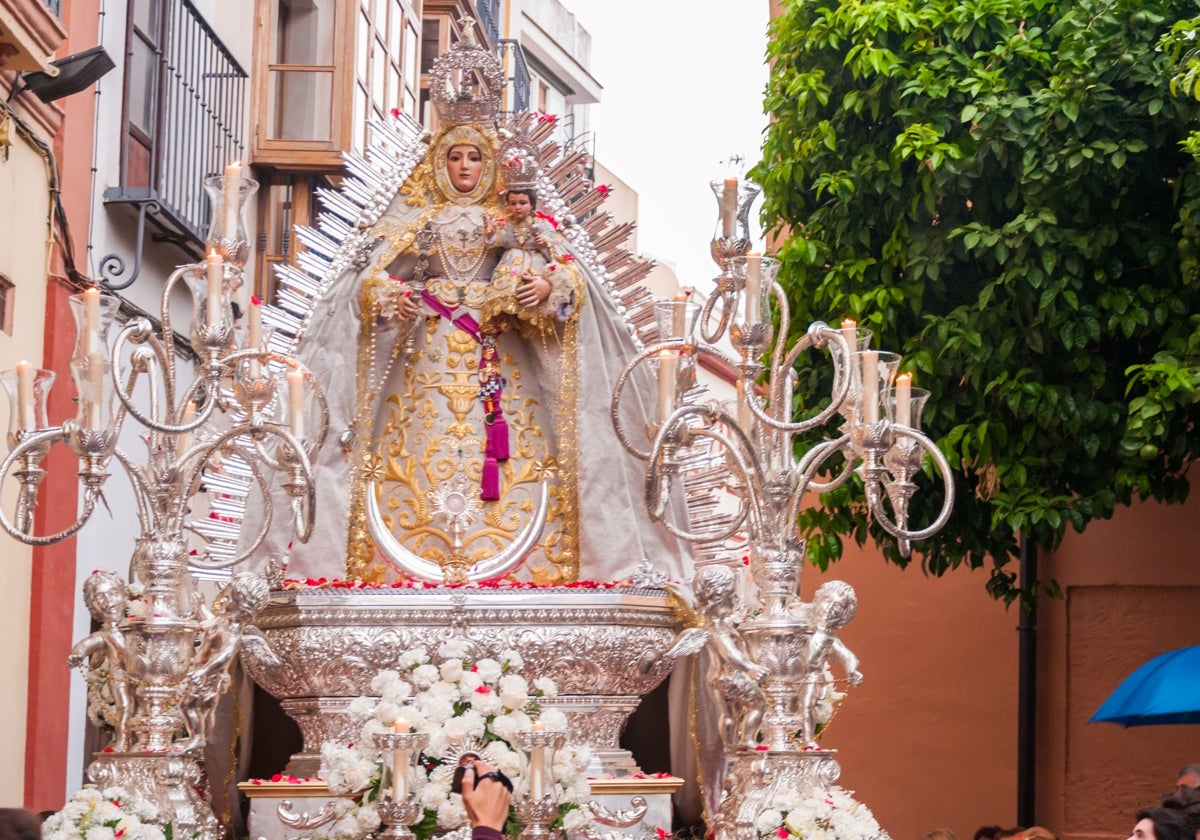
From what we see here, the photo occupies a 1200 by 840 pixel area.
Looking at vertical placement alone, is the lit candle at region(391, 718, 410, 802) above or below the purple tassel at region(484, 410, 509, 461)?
below


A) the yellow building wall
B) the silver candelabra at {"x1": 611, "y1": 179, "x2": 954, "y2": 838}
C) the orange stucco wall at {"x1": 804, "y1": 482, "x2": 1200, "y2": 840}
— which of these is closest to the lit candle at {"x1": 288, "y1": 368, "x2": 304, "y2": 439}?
the silver candelabra at {"x1": 611, "y1": 179, "x2": 954, "y2": 838}

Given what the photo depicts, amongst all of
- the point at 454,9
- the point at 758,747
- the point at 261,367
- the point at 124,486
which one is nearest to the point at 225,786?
the point at 261,367

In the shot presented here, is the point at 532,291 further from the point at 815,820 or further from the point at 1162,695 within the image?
the point at 1162,695

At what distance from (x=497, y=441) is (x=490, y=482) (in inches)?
6.7

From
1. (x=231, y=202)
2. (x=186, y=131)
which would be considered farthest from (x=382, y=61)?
(x=231, y=202)

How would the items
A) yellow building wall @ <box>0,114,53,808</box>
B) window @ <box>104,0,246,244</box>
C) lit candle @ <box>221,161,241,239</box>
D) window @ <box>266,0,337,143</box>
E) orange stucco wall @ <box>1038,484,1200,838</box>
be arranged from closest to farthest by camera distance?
lit candle @ <box>221,161,241,239</box> → yellow building wall @ <box>0,114,53,808</box> → window @ <box>104,0,246,244</box> → orange stucco wall @ <box>1038,484,1200,838</box> → window @ <box>266,0,337,143</box>

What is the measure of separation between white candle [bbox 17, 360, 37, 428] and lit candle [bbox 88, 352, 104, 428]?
0.71 feet

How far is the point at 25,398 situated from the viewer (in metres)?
6.86

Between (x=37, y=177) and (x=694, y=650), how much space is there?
14.1 ft

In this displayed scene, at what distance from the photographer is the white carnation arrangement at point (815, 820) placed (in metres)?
6.56

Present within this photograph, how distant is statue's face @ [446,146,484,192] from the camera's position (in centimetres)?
810

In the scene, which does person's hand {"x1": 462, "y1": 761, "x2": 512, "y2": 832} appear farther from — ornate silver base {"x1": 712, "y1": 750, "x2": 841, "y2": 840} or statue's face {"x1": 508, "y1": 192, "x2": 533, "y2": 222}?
statue's face {"x1": 508, "y1": 192, "x2": 533, "y2": 222}

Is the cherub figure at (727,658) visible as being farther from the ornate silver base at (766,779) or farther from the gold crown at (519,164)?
the gold crown at (519,164)

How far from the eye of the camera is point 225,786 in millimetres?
7625
